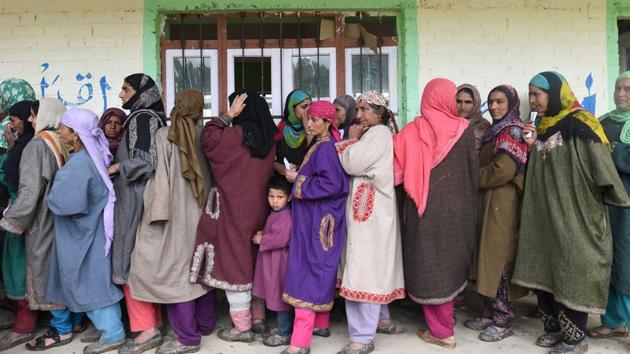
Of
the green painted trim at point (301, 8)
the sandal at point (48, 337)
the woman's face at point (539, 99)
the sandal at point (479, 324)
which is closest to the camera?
the woman's face at point (539, 99)

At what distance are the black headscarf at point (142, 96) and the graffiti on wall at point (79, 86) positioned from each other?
1424 mm

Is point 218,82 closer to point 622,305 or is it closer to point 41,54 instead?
point 41,54

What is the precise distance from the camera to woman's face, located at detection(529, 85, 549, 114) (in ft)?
10.9

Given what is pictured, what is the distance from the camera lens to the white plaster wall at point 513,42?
15.8 feet

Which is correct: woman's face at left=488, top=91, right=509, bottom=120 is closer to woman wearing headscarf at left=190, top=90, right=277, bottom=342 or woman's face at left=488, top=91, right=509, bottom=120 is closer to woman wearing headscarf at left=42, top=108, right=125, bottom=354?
woman wearing headscarf at left=190, top=90, right=277, bottom=342

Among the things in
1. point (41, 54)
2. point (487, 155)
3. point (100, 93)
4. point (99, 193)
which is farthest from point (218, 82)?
point (487, 155)

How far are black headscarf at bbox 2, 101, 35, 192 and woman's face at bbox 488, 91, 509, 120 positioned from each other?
3204 mm

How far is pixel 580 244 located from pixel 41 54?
4.69 meters

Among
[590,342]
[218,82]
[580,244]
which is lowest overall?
[590,342]

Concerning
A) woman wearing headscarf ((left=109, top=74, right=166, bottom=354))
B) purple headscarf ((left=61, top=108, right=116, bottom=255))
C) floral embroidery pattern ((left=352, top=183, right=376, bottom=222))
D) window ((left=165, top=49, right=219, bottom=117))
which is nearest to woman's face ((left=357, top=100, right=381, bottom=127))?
floral embroidery pattern ((left=352, top=183, right=376, bottom=222))

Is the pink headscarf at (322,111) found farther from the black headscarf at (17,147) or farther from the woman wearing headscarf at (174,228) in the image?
the black headscarf at (17,147)

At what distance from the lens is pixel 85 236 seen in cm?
328

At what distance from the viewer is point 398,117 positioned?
16.2ft

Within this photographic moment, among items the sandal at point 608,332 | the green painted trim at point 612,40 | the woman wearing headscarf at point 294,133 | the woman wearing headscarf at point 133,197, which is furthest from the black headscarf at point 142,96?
the green painted trim at point 612,40
